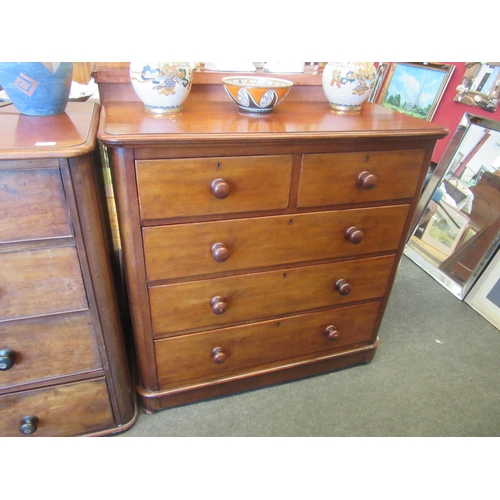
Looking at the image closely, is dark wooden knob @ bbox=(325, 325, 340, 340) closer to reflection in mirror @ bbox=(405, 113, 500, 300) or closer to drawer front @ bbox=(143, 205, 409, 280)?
drawer front @ bbox=(143, 205, 409, 280)

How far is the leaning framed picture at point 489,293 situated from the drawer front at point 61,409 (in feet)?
5.67

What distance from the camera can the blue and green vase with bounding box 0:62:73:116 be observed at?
83 centimetres

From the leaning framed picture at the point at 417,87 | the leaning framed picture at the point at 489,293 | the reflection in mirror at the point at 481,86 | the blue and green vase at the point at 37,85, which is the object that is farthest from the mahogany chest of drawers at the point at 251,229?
the leaning framed picture at the point at 417,87

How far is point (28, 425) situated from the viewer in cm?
98

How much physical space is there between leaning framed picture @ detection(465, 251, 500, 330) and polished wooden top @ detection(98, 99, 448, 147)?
3.39ft

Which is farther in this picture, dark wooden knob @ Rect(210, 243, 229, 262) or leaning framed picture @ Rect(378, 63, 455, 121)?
leaning framed picture @ Rect(378, 63, 455, 121)

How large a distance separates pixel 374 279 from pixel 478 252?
0.92m

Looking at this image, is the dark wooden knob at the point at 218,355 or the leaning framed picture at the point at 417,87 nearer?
the dark wooden knob at the point at 218,355

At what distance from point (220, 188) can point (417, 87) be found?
1946 millimetres

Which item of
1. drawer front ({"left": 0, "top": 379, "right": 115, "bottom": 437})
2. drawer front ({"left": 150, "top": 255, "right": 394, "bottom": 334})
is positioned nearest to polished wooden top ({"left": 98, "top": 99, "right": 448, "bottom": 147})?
drawer front ({"left": 150, "top": 255, "right": 394, "bottom": 334})

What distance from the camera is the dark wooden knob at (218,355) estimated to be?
1144mm

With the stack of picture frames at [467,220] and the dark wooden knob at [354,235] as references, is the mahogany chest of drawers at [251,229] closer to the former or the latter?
the dark wooden knob at [354,235]

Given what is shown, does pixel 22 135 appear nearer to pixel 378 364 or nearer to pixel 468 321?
pixel 378 364
